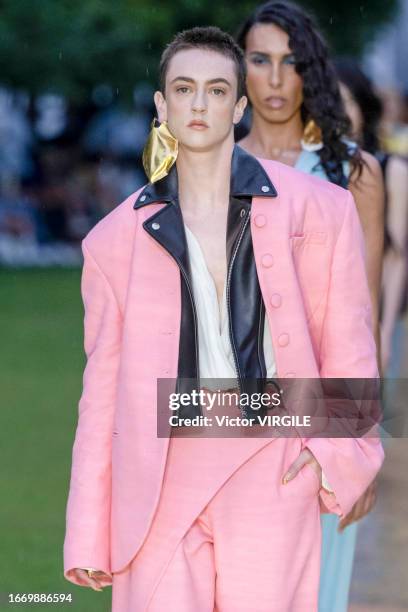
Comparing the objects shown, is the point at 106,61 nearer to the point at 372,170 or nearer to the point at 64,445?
the point at 64,445

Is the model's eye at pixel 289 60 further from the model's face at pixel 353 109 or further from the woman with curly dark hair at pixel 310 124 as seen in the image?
the model's face at pixel 353 109

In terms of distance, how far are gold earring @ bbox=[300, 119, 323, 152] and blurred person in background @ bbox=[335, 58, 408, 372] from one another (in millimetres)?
496

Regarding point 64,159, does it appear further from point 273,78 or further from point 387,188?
point 273,78

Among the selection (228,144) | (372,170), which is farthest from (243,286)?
(372,170)

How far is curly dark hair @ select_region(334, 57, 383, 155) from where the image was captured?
6.57m

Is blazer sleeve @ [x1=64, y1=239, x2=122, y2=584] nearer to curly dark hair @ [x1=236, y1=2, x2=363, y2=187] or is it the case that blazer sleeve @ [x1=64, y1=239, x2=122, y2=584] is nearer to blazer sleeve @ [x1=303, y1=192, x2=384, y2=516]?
blazer sleeve @ [x1=303, y1=192, x2=384, y2=516]

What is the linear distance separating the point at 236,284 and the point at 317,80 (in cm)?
151

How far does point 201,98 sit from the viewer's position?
12.9 feet

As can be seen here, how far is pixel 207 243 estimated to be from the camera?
3.98 metres

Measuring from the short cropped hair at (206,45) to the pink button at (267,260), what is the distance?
0.47 m

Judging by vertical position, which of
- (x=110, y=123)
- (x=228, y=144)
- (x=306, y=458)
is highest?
(x=110, y=123)

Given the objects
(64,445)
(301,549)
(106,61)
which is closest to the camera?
(301,549)

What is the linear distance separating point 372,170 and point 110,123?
25420 mm

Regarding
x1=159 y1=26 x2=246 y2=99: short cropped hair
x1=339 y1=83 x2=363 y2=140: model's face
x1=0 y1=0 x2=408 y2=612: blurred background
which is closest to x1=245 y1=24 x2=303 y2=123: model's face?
x1=159 y1=26 x2=246 y2=99: short cropped hair
